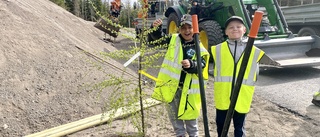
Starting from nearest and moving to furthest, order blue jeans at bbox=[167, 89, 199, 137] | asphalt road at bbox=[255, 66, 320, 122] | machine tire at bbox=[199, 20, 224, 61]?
blue jeans at bbox=[167, 89, 199, 137] < asphalt road at bbox=[255, 66, 320, 122] < machine tire at bbox=[199, 20, 224, 61]

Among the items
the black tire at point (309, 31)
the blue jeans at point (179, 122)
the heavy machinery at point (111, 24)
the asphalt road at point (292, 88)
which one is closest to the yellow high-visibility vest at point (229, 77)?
the blue jeans at point (179, 122)

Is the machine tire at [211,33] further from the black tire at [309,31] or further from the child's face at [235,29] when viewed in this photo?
the child's face at [235,29]

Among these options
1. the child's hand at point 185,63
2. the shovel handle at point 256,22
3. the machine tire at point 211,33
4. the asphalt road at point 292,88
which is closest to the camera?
the shovel handle at point 256,22

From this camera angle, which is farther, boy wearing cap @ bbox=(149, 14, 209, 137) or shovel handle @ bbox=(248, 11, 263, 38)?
boy wearing cap @ bbox=(149, 14, 209, 137)

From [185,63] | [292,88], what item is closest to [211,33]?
[292,88]

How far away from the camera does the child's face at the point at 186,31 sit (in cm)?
299

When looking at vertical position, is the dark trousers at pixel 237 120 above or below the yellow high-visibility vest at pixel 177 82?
below

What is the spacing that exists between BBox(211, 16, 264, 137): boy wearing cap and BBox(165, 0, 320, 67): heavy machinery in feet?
11.4

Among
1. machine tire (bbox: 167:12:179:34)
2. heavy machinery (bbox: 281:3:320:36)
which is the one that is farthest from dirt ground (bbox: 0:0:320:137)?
heavy machinery (bbox: 281:3:320:36)

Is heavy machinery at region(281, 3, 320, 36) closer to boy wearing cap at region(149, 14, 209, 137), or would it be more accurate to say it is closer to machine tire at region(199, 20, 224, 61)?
machine tire at region(199, 20, 224, 61)

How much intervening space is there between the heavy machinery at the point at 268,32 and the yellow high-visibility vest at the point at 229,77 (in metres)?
3.49

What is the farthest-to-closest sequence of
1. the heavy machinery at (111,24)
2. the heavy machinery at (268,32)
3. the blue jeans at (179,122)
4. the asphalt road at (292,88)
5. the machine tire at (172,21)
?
the machine tire at (172,21)
the heavy machinery at (268,32)
the asphalt road at (292,88)
the blue jeans at (179,122)
the heavy machinery at (111,24)

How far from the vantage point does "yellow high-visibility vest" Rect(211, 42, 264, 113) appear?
275 cm

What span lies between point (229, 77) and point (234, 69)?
96 mm
